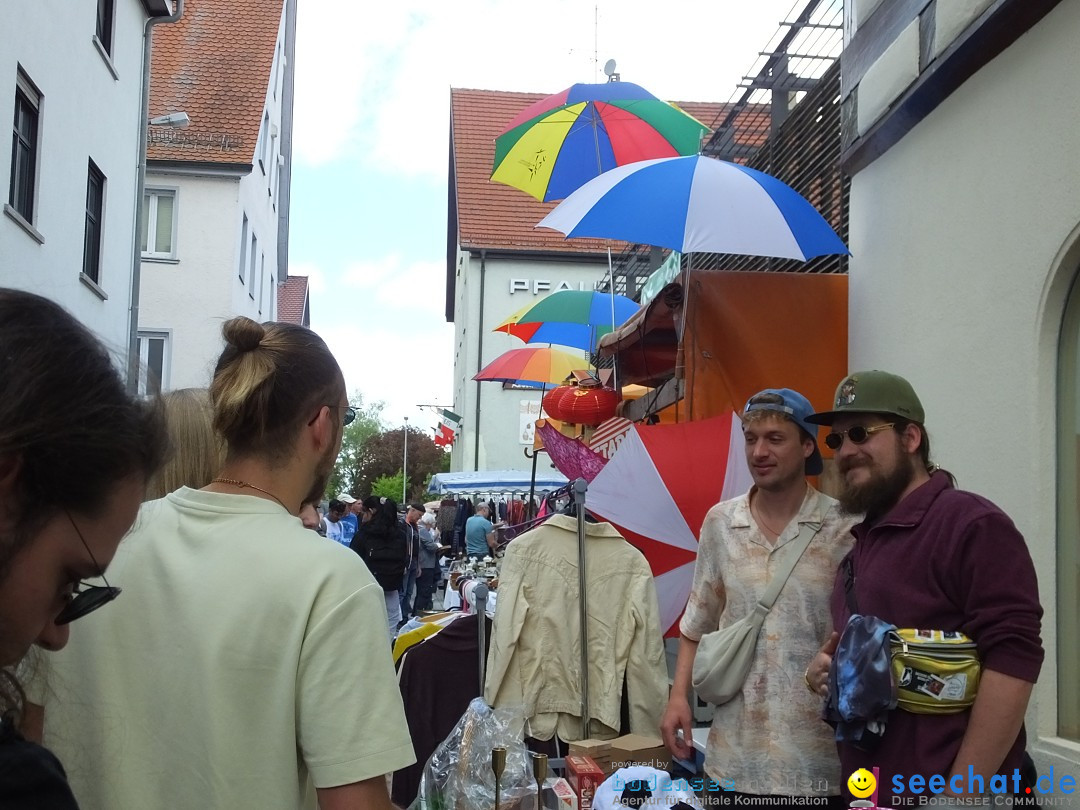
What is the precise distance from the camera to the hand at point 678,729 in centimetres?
351

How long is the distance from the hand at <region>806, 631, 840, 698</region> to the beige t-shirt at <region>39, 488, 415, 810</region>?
61.2 inches

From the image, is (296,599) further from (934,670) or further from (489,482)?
(489,482)

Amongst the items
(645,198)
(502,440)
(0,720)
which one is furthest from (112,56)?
(502,440)

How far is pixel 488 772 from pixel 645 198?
12.1 feet

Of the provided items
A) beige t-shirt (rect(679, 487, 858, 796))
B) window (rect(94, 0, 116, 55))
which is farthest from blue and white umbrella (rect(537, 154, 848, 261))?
window (rect(94, 0, 116, 55))

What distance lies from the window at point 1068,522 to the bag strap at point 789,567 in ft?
5.24

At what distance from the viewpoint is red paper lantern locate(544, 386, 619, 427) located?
9.10 m

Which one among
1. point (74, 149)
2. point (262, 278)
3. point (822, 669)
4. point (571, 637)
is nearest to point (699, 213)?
point (571, 637)

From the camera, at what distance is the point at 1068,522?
427 centimetres

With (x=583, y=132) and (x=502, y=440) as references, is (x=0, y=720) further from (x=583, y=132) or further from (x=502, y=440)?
(x=502, y=440)

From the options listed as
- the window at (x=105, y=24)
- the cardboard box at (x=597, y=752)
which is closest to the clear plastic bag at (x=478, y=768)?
the cardboard box at (x=597, y=752)

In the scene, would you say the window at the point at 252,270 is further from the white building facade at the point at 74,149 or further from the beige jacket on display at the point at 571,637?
the beige jacket on display at the point at 571,637

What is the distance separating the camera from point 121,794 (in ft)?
5.46

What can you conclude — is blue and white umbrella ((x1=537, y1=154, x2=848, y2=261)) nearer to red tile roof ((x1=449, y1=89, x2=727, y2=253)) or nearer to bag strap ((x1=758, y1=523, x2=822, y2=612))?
bag strap ((x1=758, y1=523, x2=822, y2=612))
